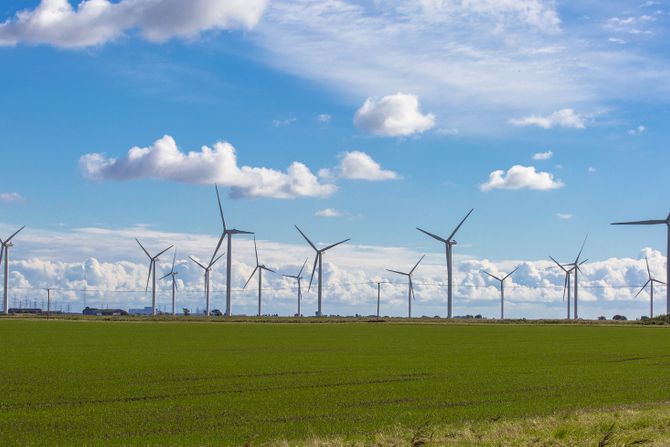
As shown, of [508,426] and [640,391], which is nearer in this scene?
[508,426]

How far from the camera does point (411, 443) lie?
19828 mm

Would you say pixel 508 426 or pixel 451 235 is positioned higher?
pixel 451 235

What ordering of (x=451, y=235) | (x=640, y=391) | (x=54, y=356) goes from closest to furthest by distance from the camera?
1. (x=640, y=391)
2. (x=54, y=356)
3. (x=451, y=235)

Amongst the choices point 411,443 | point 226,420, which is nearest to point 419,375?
point 226,420

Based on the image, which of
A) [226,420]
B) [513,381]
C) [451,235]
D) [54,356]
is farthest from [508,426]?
[451,235]

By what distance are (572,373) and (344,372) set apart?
10.7 metres

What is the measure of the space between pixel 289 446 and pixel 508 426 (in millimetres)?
6030

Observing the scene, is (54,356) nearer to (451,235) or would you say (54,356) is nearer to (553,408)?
(553,408)

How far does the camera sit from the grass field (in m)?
23.3

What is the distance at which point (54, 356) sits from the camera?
51.8 metres

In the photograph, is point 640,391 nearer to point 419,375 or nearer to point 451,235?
point 419,375

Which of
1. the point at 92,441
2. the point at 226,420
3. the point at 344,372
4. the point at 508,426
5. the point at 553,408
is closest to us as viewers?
the point at 92,441

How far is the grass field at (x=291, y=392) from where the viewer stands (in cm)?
2334

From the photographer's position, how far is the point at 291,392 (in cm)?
3269
